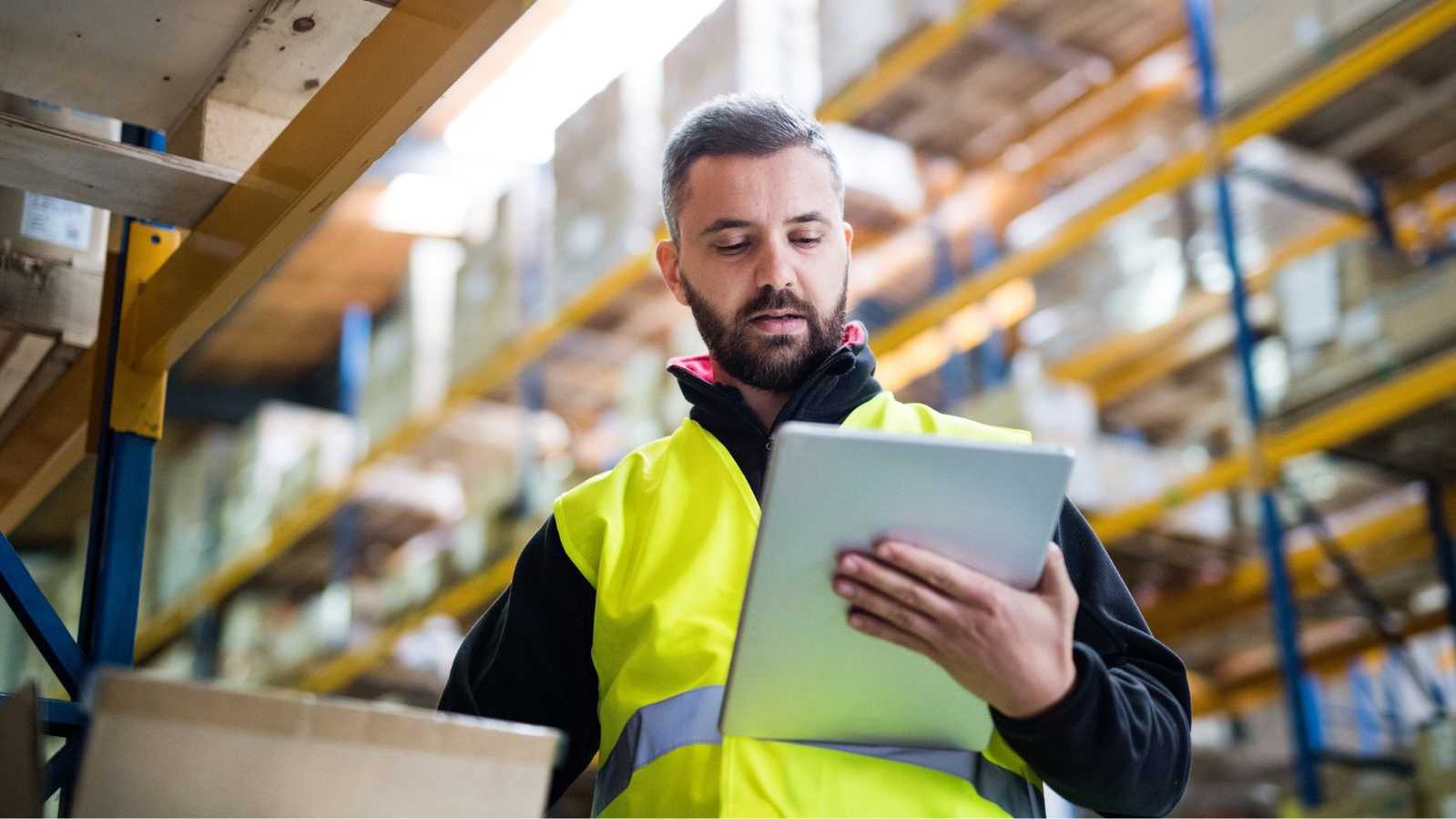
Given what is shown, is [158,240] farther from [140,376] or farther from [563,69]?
[563,69]

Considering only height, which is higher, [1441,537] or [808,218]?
[1441,537]

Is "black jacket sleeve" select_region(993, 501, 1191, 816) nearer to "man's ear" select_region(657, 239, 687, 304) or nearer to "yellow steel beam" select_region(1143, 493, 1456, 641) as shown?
"man's ear" select_region(657, 239, 687, 304)

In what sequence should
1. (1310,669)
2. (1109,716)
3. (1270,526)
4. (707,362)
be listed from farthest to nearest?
(1310,669)
(1270,526)
(707,362)
(1109,716)

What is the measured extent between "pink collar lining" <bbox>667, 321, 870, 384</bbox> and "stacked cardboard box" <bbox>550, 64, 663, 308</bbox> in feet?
20.8

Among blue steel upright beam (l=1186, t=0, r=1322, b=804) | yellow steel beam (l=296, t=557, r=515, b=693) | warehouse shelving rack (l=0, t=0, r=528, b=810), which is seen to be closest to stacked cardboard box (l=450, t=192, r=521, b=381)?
yellow steel beam (l=296, t=557, r=515, b=693)

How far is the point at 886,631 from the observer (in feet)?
4.44

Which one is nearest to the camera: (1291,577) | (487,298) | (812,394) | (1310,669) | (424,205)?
(812,394)

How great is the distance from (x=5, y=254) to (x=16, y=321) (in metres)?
0.14

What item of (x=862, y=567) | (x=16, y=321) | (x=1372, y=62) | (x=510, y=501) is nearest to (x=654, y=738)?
(x=862, y=567)

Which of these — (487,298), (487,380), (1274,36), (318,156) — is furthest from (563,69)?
(318,156)

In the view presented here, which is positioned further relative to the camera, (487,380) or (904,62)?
(487,380)

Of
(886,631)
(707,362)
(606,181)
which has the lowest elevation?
(886,631)

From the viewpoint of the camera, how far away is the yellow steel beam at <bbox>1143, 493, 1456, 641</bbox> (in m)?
7.44

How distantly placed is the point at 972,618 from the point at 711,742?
38 centimetres
